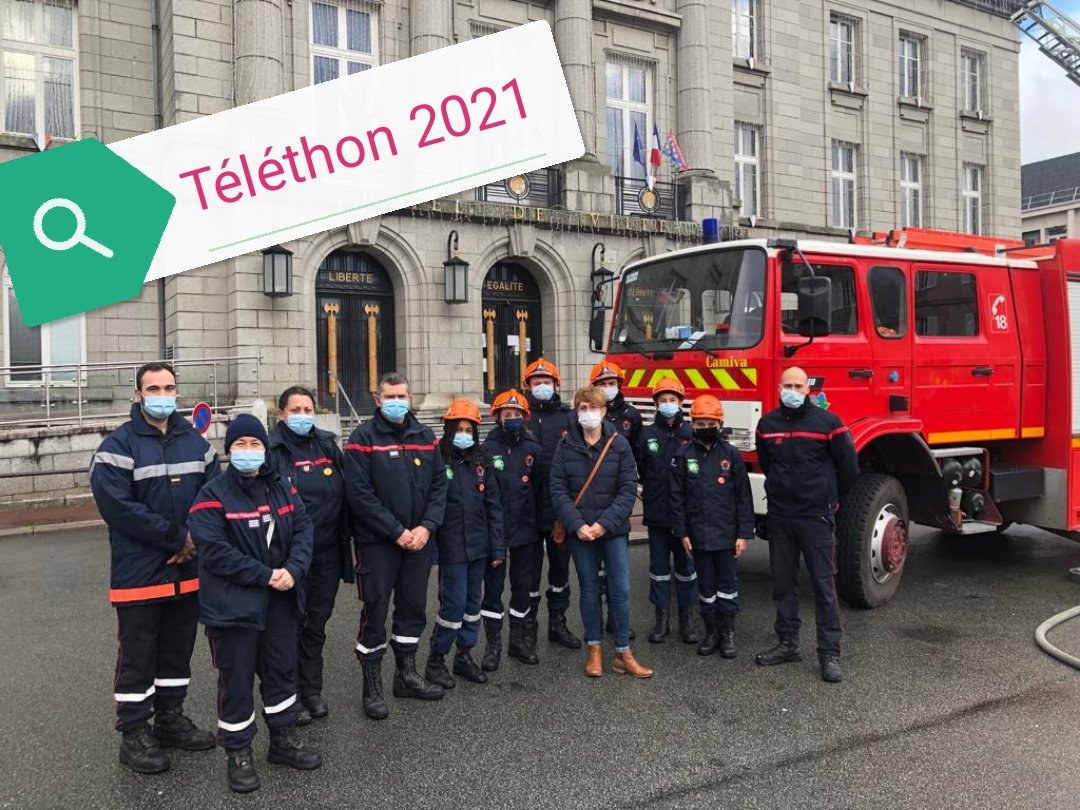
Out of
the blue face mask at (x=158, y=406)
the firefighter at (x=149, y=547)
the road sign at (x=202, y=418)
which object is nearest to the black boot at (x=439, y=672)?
the firefighter at (x=149, y=547)

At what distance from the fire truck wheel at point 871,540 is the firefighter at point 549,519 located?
221 centimetres

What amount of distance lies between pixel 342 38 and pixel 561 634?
1324 centimetres

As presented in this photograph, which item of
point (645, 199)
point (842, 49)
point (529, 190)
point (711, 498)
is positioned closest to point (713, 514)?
point (711, 498)

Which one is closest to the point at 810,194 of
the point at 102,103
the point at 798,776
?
the point at 102,103

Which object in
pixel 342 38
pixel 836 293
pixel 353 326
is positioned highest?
pixel 342 38

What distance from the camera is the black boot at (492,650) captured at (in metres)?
5.12

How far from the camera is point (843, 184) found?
2175cm

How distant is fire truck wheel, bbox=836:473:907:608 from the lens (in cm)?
620

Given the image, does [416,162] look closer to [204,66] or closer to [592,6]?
[204,66]

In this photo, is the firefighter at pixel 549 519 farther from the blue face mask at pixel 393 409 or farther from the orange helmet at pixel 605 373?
the blue face mask at pixel 393 409

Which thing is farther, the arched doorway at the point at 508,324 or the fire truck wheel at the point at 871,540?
the arched doorway at the point at 508,324

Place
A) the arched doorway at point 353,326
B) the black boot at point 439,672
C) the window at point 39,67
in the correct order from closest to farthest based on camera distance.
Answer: the black boot at point 439,672 < the window at point 39,67 < the arched doorway at point 353,326

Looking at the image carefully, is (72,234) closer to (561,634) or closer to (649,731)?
(649,731)

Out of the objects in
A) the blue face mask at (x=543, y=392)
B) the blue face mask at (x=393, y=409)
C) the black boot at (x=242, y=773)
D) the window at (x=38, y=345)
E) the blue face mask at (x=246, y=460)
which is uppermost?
the window at (x=38, y=345)
